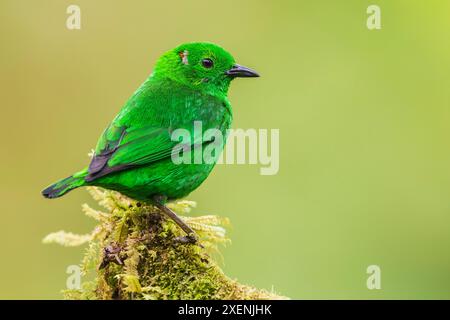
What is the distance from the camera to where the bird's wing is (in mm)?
4188

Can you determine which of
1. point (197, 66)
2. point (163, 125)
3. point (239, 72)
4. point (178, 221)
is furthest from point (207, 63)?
point (178, 221)

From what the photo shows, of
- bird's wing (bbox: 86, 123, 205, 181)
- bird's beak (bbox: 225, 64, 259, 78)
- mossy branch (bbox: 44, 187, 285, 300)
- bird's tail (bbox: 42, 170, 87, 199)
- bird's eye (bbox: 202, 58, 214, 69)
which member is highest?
bird's eye (bbox: 202, 58, 214, 69)

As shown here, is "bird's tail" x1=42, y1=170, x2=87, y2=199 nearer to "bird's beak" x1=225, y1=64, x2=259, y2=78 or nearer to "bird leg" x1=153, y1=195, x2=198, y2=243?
"bird leg" x1=153, y1=195, x2=198, y2=243

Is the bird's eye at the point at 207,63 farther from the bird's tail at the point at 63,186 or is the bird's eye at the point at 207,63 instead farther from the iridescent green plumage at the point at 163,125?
the bird's tail at the point at 63,186

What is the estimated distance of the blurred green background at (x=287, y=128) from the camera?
7.19m

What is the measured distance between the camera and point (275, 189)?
306 inches

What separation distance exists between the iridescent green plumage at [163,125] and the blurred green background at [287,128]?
2.40m

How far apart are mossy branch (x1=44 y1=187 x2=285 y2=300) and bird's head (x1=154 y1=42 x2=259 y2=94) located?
1.34 metres

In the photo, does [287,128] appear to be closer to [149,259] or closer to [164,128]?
[164,128]

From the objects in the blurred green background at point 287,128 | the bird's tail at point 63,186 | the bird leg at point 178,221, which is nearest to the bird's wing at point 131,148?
the bird's tail at point 63,186

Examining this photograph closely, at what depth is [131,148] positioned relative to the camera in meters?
4.32

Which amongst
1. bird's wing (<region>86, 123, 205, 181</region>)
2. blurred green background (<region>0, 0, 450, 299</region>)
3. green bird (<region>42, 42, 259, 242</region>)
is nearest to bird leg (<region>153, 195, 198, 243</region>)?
green bird (<region>42, 42, 259, 242</region>)

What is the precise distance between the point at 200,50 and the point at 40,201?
154 inches

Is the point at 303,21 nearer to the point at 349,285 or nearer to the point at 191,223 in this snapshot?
the point at 349,285
